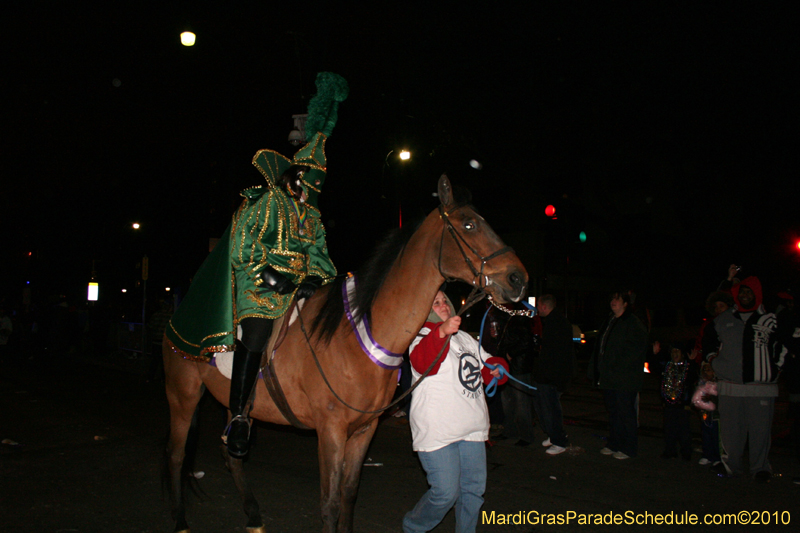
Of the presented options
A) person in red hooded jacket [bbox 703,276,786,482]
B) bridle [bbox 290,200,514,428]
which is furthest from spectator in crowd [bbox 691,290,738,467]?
bridle [bbox 290,200,514,428]

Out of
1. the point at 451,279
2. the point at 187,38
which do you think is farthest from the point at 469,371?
the point at 187,38

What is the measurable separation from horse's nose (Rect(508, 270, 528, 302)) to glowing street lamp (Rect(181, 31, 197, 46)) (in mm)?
10721

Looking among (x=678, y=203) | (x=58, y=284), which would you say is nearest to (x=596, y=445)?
(x=678, y=203)

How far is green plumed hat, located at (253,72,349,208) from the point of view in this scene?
4754 millimetres

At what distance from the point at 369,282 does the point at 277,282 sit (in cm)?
69

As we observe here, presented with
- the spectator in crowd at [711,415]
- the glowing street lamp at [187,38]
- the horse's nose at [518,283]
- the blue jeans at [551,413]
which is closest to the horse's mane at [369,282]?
the horse's nose at [518,283]

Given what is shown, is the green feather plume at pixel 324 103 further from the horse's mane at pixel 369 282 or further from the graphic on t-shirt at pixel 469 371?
the graphic on t-shirt at pixel 469 371

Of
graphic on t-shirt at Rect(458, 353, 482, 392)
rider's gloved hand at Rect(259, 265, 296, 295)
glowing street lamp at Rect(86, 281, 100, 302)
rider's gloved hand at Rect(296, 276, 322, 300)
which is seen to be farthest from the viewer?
glowing street lamp at Rect(86, 281, 100, 302)

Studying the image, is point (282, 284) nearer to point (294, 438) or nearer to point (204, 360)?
point (204, 360)

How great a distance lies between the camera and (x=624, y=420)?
7.41 metres

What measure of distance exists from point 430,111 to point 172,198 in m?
9.09

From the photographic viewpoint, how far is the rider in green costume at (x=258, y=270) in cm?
426

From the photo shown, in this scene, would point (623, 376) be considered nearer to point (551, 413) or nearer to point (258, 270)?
point (551, 413)

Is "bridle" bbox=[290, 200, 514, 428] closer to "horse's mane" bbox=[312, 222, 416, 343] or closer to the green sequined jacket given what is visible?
"horse's mane" bbox=[312, 222, 416, 343]
